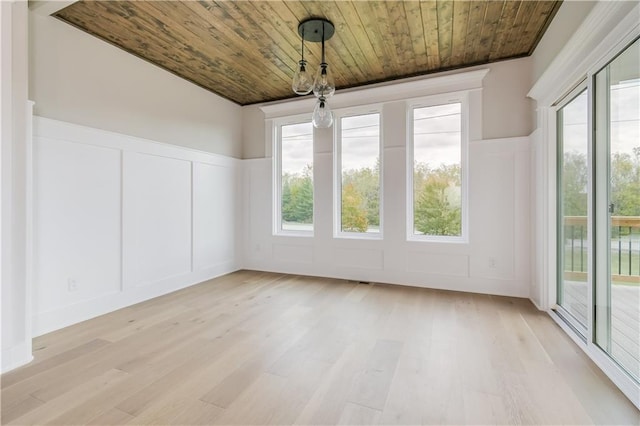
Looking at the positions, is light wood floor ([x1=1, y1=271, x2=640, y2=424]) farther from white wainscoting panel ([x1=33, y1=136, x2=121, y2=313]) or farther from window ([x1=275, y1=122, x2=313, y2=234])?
window ([x1=275, y1=122, x2=313, y2=234])

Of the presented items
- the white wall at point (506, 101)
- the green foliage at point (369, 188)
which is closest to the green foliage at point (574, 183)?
the white wall at point (506, 101)

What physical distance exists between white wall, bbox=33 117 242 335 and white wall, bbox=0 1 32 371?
1.75 feet

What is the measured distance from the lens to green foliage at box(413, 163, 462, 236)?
158 inches

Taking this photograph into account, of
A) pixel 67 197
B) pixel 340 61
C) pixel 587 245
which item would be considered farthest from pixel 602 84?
pixel 67 197

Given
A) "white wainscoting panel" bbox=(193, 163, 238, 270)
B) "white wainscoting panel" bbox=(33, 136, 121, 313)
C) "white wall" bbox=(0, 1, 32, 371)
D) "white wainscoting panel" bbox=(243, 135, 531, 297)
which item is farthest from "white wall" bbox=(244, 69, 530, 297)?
"white wall" bbox=(0, 1, 32, 371)

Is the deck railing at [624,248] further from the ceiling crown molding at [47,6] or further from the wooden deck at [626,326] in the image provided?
the ceiling crown molding at [47,6]

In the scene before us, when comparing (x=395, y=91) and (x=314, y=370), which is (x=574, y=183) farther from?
(x=314, y=370)

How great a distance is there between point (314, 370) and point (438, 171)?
3092mm

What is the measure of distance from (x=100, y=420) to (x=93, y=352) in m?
0.96

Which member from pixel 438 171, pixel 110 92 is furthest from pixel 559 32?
pixel 110 92

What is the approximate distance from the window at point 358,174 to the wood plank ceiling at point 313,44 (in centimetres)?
72

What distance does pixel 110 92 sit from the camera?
3287 millimetres

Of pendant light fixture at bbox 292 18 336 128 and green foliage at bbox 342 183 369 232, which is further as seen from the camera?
green foliage at bbox 342 183 369 232

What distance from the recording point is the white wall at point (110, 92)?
2756 mm
